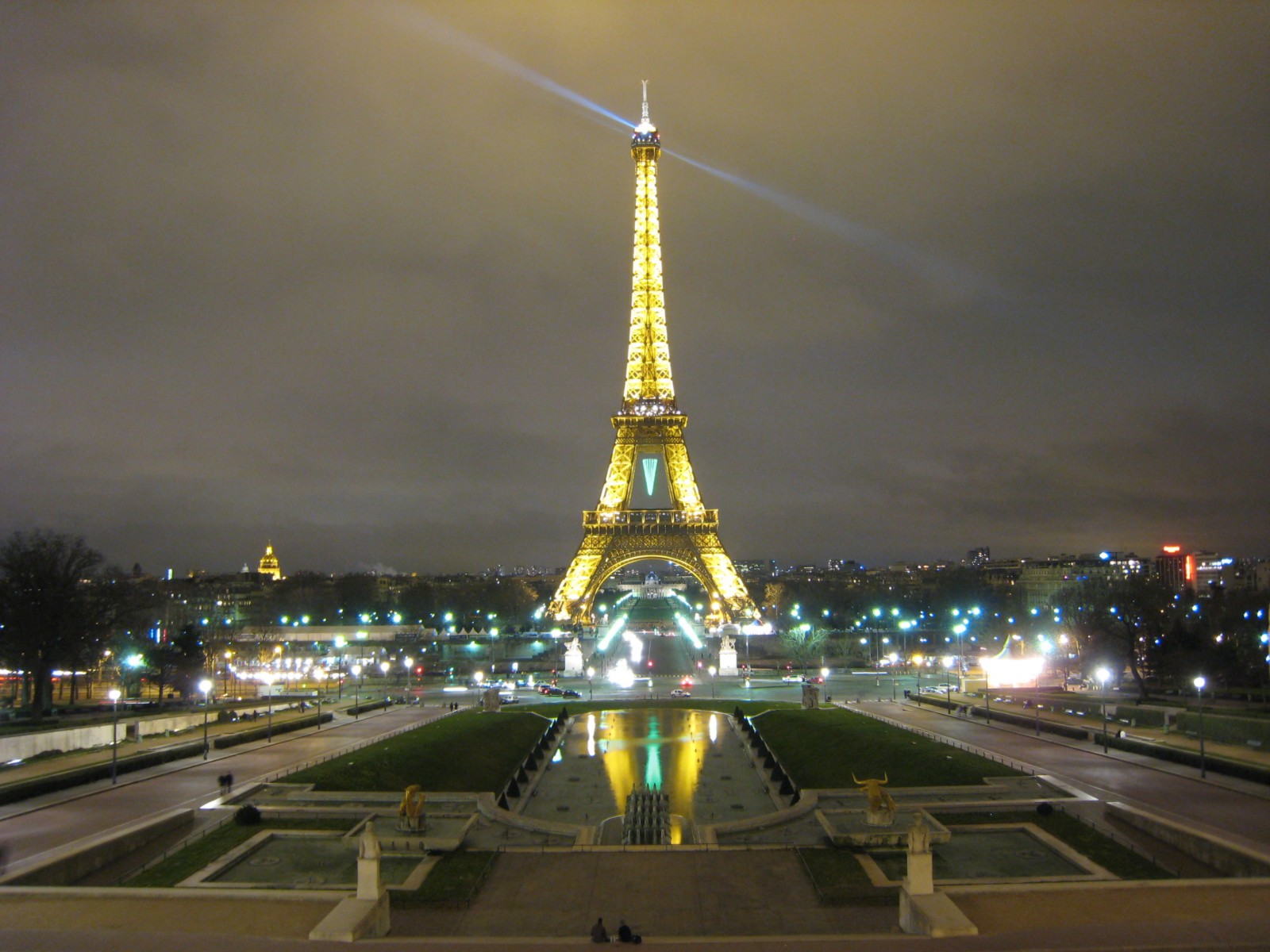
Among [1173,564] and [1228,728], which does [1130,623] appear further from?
[1173,564]

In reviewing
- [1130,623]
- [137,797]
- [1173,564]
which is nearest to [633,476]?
[1130,623]

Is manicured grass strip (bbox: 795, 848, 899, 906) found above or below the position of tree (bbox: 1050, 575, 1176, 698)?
below

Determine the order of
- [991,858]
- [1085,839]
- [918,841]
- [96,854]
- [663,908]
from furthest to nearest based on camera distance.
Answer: [1085,839] → [991,858] → [96,854] → [663,908] → [918,841]

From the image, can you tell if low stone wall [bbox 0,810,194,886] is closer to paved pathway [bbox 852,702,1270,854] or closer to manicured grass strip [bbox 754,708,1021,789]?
manicured grass strip [bbox 754,708,1021,789]

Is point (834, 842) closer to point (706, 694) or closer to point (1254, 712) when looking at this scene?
point (1254, 712)

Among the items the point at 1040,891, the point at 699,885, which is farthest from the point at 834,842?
the point at 1040,891

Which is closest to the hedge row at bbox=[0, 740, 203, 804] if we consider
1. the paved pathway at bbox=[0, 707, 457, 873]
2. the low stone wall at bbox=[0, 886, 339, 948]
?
the paved pathway at bbox=[0, 707, 457, 873]
